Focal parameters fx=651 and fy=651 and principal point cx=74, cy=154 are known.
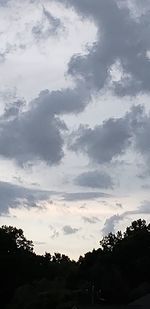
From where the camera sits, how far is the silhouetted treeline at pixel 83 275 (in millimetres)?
91012

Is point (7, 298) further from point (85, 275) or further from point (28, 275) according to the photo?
point (85, 275)

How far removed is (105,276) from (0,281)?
2397 centimetres

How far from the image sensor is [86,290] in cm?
12044

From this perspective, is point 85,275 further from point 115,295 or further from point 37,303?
point 37,303

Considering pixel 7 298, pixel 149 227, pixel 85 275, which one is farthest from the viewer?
pixel 149 227

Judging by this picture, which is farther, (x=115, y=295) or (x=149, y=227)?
(x=149, y=227)

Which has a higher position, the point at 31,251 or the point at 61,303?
the point at 31,251

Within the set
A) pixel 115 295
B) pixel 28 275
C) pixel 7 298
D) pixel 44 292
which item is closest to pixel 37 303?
pixel 44 292

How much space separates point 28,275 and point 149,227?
4538 centimetres

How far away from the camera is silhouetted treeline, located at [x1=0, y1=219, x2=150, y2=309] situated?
9101cm

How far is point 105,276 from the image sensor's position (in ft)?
426

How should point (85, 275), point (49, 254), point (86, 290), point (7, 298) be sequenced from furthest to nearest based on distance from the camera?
point (49, 254) < point (85, 275) < point (86, 290) < point (7, 298)

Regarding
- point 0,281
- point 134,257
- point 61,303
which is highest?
point 134,257

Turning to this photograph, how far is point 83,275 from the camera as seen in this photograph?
5635 inches
